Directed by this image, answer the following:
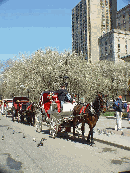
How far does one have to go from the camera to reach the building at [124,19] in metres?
82.5

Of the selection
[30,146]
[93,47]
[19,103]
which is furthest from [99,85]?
[93,47]

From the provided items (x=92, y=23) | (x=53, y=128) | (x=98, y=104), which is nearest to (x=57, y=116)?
(x=53, y=128)

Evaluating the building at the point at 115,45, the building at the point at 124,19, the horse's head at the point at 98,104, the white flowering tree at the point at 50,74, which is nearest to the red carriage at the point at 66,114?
the horse's head at the point at 98,104

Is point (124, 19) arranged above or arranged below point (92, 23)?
above

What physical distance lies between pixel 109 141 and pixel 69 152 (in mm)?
2580

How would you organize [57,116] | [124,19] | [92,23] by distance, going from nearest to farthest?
[57,116]
[124,19]
[92,23]

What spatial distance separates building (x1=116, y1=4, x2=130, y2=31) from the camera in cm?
8249

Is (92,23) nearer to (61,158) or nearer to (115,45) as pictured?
(115,45)

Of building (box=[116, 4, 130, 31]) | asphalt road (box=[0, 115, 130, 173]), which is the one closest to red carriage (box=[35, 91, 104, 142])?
asphalt road (box=[0, 115, 130, 173])

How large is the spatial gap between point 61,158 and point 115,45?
2744 inches

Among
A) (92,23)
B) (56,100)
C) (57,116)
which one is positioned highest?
(92,23)

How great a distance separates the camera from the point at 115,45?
72.3 metres

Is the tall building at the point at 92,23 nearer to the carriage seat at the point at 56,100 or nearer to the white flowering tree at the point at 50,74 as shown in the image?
the white flowering tree at the point at 50,74

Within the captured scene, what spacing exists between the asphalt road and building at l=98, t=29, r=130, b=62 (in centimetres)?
6537
